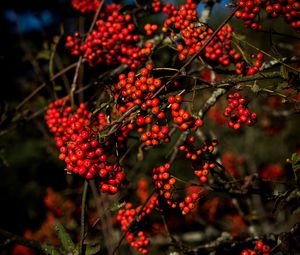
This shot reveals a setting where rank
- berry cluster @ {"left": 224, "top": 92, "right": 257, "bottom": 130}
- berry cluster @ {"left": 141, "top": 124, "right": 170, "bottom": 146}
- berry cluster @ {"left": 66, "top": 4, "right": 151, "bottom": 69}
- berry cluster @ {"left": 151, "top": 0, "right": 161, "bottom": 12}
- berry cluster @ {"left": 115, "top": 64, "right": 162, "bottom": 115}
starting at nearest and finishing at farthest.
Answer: berry cluster @ {"left": 115, "top": 64, "right": 162, "bottom": 115}, berry cluster @ {"left": 141, "top": 124, "right": 170, "bottom": 146}, berry cluster @ {"left": 224, "top": 92, "right": 257, "bottom": 130}, berry cluster @ {"left": 66, "top": 4, "right": 151, "bottom": 69}, berry cluster @ {"left": 151, "top": 0, "right": 161, "bottom": 12}

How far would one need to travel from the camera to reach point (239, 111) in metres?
1.81

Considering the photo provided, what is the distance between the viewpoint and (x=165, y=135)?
5.39 feet

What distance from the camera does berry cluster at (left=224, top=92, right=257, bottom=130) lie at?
1790 millimetres

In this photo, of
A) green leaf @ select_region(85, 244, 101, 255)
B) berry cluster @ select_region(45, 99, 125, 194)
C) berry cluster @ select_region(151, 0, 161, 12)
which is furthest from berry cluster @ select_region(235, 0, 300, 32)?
green leaf @ select_region(85, 244, 101, 255)

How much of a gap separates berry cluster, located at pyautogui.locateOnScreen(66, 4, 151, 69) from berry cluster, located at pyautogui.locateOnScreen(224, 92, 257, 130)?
92 centimetres

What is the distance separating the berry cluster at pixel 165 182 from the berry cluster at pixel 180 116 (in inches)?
13.9

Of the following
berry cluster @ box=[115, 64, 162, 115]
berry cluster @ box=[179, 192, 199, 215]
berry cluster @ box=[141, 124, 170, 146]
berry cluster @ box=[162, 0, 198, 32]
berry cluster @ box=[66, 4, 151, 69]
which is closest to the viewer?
berry cluster @ box=[115, 64, 162, 115]

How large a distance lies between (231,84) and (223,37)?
0.72m

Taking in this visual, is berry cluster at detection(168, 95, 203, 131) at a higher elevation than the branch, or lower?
higher

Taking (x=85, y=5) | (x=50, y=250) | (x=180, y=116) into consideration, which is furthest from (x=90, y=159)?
(x=85, y=5)

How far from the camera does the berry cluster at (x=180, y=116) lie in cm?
152

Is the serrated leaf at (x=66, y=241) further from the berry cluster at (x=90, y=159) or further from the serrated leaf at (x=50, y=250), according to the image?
the berry cluster at (x=90, y=159)

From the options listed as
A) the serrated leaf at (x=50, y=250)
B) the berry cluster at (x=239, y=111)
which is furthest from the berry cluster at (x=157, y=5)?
the serrated leaf at (x=50, y=250)

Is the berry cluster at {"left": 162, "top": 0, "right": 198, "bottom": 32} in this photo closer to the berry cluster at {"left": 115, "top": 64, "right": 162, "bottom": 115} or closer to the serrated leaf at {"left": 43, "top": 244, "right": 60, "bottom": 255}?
the berry cluster at {"left": 115, "top": 64, "right": 162, "bottom": 115}
